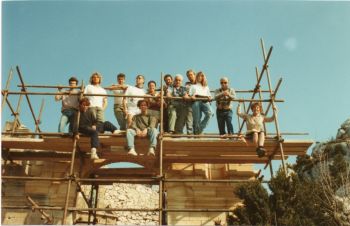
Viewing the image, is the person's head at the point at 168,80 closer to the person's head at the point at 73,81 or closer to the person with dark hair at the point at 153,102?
the person with dark hair at the point at 153,102

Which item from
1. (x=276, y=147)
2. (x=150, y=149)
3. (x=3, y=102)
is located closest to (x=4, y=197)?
(x=3, y=102)

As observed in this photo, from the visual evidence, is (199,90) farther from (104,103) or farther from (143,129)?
(104,103)

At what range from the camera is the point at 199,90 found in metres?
9.78

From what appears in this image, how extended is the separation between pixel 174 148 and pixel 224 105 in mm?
1575

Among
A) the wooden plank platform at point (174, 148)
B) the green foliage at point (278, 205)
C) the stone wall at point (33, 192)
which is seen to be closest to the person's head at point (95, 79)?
the wooden plank platform at point (174, 148)

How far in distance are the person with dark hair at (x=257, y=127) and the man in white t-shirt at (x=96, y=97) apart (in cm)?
322

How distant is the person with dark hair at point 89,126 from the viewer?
28.4ft

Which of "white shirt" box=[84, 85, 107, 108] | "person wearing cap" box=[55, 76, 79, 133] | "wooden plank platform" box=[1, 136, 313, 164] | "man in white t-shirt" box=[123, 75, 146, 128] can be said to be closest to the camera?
"wooden plank platform" box=[1, 136, 313, 164]

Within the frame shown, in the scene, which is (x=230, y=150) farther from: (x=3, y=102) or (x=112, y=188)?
(x=112, y=188)

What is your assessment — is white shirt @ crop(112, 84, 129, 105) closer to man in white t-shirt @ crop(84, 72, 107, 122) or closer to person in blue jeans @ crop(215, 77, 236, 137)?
man in white t-shirt @ crop(84, 72, 107, 122)

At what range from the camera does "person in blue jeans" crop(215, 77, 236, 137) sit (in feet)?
31.4

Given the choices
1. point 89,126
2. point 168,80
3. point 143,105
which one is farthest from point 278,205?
point 168,80

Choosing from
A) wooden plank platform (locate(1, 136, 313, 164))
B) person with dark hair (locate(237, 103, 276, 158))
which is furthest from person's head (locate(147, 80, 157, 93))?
person with dark hair (locate(237, 103, 276, 158))

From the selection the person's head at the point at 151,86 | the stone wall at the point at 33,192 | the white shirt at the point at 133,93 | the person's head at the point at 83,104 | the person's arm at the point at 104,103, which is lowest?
the stone wall at the point at 33,192
